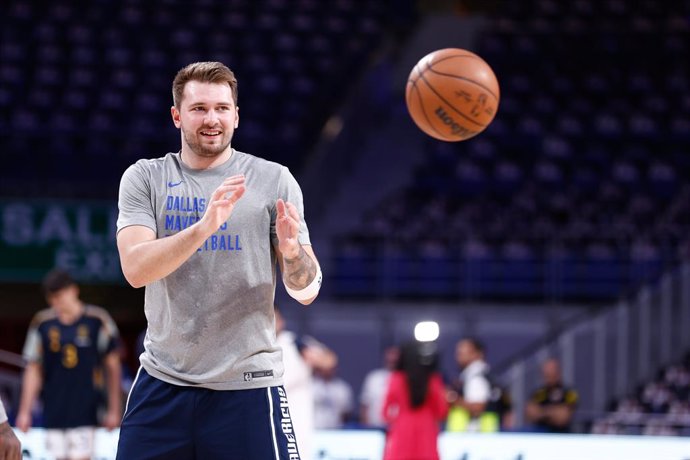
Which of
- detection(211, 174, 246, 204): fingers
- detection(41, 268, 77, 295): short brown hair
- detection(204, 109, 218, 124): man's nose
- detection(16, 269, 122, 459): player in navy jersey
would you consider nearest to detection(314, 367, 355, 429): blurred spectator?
detection(16, 269, 122, 459): player in navy jersey

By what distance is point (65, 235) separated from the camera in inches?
576

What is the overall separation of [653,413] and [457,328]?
290cm

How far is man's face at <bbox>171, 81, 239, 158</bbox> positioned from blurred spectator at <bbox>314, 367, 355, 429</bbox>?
363 inches

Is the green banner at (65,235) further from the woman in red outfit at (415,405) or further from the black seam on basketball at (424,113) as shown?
the black seam on basketball at (424,113)

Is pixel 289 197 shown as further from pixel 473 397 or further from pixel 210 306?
pixel 473 397

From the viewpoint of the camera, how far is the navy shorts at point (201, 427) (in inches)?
142

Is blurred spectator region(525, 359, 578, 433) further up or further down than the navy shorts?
further up

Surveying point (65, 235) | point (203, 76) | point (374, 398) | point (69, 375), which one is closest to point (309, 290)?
point (203, 76)

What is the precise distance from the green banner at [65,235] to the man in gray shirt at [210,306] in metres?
11.1

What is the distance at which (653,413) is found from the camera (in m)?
12.4

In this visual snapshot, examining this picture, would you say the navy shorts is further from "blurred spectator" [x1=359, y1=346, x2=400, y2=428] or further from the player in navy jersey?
"blurred spectator" [x1=359, y1=346, x2=400, y2=428]

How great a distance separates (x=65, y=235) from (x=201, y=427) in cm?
1144

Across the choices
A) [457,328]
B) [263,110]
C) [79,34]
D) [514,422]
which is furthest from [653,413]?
[79,34]

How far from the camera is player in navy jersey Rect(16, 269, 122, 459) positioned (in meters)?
8.57
